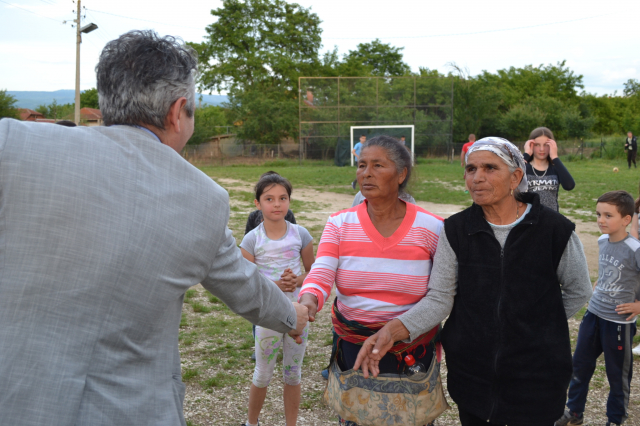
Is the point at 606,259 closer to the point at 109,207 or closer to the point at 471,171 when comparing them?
the point at 471,171

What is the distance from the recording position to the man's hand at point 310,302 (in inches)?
103

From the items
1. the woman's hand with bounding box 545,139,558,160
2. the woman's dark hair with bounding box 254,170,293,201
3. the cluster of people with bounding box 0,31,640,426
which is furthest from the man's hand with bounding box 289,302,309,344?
the woman's hand with bounding box 545,139,558,160

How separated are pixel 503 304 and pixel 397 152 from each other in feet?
3.16

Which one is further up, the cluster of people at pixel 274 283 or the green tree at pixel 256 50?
the green tree at pixel 256 50

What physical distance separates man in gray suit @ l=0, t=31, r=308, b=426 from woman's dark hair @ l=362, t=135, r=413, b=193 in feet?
4.08

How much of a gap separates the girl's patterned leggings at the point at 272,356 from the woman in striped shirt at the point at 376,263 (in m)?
1.00

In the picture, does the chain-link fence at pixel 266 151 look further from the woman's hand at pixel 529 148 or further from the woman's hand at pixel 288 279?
the woman's hand at pixel 288 279

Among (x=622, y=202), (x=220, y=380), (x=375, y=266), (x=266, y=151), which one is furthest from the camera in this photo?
(x=266, y=151)

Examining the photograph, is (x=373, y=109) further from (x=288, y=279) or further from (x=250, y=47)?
(x=288, y=279)

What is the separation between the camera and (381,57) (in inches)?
2400

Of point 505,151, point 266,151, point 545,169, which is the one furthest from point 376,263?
point 266,151

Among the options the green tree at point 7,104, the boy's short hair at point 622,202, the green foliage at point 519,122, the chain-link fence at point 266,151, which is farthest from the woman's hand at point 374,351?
the green foliage at point 519,122

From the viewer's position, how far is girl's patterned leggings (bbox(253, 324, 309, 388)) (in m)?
3.62

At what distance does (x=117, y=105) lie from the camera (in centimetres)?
176
